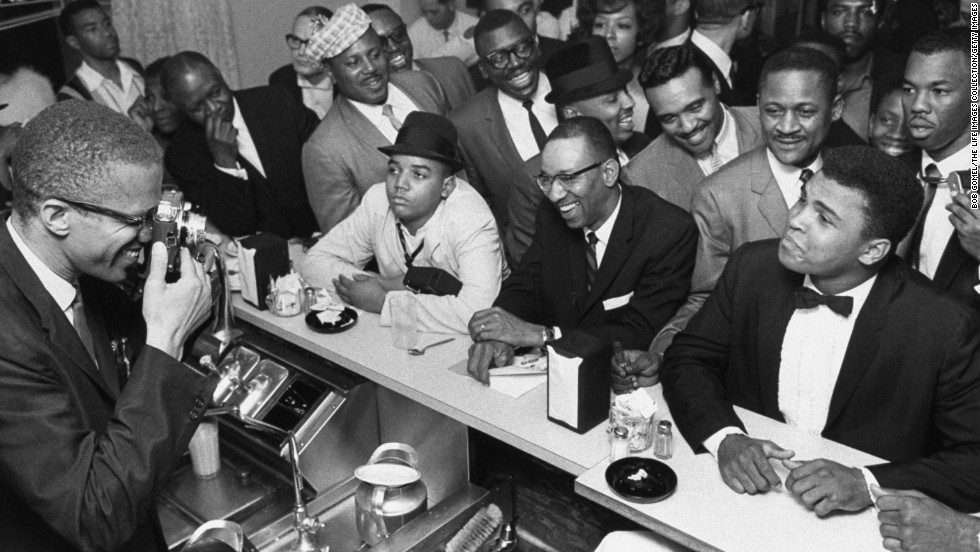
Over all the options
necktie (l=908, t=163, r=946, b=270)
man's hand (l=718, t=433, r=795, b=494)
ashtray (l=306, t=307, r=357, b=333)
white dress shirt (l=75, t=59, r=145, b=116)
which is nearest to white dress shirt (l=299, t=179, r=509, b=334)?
ashtray (l=306, t=307, r=357, b=333)

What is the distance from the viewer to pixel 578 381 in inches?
84.7

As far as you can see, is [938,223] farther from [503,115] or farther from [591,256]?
[503,115]

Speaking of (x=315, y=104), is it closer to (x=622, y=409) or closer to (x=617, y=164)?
(x=617, y=164)

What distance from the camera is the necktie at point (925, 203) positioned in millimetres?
2662

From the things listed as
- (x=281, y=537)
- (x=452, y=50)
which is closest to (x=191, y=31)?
(x=452, y=50)

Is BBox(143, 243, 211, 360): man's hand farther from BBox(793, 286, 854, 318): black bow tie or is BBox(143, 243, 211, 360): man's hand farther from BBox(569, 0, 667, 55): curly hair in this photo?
BBox(569, 0, 667, 55): curly hair

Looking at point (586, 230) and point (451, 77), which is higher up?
point (451, 77)

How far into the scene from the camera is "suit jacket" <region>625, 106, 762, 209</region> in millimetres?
3289

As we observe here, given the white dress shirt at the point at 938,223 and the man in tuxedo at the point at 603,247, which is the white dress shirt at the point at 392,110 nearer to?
the man in tuxedo at the point at 603,247

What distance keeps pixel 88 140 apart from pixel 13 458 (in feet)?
2.00

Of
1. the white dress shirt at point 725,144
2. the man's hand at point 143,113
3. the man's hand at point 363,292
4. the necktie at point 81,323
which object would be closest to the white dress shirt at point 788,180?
the white dress shirt at point 725,144

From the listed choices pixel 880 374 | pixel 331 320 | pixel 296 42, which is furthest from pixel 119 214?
pixel 296 42

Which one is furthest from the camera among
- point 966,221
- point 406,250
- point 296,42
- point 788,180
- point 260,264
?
point 296,42

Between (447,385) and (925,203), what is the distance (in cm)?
165
